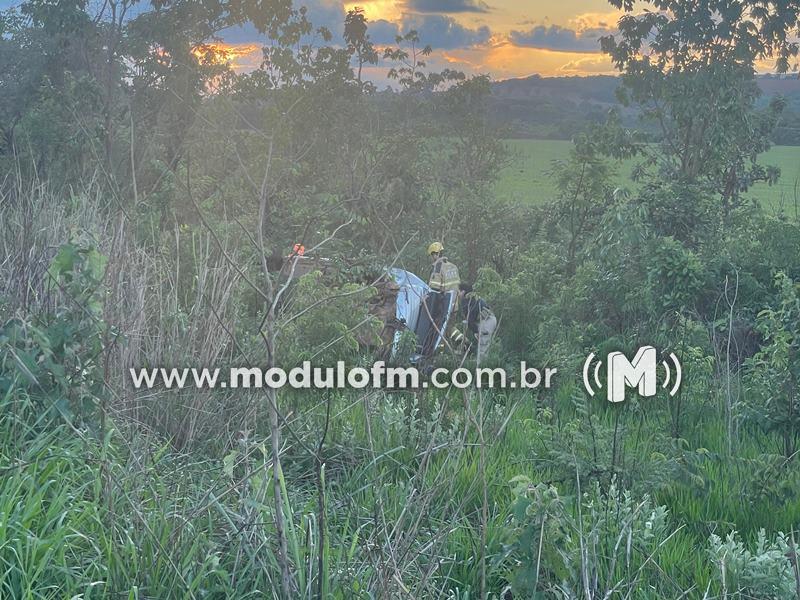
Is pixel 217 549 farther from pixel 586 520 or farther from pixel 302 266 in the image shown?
pixel 302 266

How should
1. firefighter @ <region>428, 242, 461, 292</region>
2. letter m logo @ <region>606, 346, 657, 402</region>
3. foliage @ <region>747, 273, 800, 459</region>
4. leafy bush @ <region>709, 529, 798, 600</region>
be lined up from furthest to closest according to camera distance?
1. firefighter @ <region>428, 242, 461, 292</region>
2. letter m logo @ <region>606, 346, 657, 402</region>
3. foliage @ <region>747, 273, 800, 459</region>
4. leafy bush @ <region>709, 529, 798, 600</region>

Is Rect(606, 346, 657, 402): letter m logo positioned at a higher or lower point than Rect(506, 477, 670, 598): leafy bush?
lower

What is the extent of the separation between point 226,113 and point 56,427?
11.3m

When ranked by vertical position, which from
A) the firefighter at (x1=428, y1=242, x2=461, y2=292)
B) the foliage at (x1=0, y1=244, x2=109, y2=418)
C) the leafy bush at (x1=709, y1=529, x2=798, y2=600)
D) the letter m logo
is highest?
the foliage at (x1=0, y1=244, x2=109, y2=418)

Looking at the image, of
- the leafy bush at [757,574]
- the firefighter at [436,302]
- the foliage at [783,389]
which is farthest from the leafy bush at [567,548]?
the firefighter at [436,302]

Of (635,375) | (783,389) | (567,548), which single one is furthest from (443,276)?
(567,548)

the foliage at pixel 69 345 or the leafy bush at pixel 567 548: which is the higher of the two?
the foliage at pixel 69 345

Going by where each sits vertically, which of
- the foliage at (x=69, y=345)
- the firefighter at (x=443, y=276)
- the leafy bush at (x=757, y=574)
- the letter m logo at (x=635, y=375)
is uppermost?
the foliage at (x=69, y=345)

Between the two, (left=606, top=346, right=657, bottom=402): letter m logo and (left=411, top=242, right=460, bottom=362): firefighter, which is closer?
(left=606, top=346, right=657, bottom=402): letter m logo

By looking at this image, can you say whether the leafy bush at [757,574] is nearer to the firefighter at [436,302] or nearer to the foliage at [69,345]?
the foliage at [69,345]

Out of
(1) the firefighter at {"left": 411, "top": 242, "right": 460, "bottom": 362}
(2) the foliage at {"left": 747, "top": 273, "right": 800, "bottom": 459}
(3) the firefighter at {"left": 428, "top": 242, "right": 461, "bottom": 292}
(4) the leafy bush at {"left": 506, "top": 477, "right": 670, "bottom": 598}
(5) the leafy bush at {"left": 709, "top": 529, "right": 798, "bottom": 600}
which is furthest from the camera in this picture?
(3) the firefighter at {"left": 428, "top": 242, "right": 461, "bottom": 292}

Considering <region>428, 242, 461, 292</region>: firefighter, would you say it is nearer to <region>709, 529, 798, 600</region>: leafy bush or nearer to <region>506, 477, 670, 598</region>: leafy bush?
<region>506, 477, 670, 598</region>: leafy bush

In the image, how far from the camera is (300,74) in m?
14.9

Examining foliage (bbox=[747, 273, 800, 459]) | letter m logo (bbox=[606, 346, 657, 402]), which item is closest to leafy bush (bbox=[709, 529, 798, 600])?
foliage (bbox=[747, 273, 800, 459])
